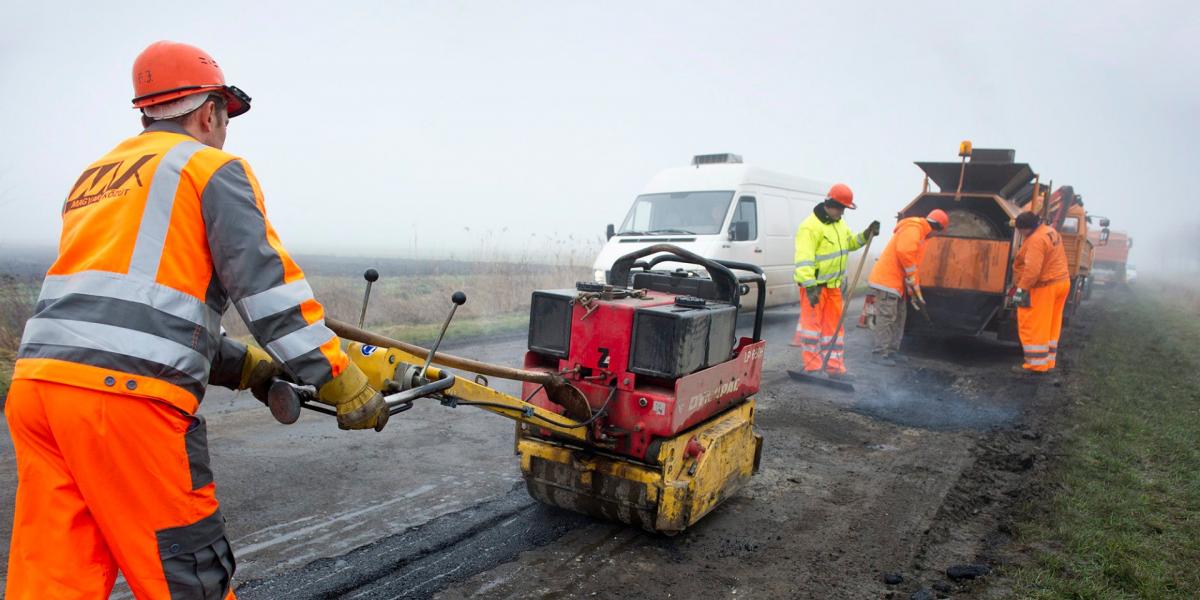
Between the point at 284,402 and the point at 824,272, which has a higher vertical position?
the point at 824,272

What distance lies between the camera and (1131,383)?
26.2 ft

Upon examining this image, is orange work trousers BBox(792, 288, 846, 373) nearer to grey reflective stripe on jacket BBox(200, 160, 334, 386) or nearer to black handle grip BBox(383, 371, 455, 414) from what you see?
black handle grip BBox(383, 371, 455, 414)

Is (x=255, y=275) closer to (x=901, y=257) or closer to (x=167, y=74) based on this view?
(x=167, y=74)

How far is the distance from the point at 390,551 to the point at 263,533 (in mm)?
651

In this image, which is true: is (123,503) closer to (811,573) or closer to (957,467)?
(811,573)

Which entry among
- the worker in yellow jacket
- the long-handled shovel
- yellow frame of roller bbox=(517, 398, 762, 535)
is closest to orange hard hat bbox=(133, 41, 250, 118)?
yellow frame of roller bbox=(517, 398, 762, 535)

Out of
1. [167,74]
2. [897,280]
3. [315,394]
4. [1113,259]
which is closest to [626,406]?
[315,394]

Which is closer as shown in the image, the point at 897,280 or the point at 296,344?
the point at 296,344

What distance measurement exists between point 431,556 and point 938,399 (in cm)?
564

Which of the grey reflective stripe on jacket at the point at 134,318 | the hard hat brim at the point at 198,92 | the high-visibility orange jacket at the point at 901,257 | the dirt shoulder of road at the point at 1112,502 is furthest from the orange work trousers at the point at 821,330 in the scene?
the grey reflective stripe on jacket at the point at 134,318

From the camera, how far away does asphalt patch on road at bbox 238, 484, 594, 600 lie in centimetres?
309

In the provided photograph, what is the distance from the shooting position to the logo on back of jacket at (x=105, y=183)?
200 centimetres

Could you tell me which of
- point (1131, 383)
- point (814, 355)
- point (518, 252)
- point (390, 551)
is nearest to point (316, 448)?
point (390, 551)

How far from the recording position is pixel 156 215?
196 centimetres
